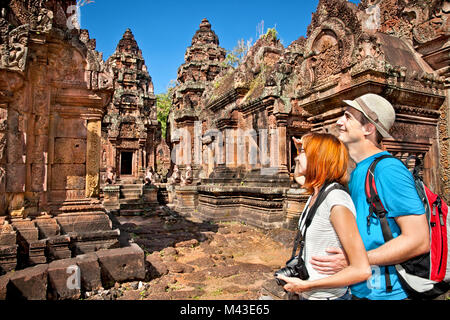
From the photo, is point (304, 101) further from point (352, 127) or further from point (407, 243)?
point (407, 243)

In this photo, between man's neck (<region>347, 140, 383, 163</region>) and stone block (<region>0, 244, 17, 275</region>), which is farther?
stone block (<region>0, 244, 17, 275</region>)

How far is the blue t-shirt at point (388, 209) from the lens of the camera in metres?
1.30

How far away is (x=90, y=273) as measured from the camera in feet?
11.9

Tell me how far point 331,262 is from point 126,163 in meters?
19.5

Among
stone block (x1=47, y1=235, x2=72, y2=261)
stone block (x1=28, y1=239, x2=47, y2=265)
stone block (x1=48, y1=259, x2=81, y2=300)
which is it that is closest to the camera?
stone block (x1=48, y1=259, x2=81, y2=300)

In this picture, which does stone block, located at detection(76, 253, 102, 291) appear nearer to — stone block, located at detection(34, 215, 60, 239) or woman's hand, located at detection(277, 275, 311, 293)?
stone block, located at detection(34, 215, 60, 239)

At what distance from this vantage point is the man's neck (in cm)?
161

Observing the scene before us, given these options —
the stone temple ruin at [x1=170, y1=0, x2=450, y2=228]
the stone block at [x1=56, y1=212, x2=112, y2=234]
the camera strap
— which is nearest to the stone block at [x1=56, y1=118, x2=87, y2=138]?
the stone block at [x1=56, y1=212, x2=112, y2=234]

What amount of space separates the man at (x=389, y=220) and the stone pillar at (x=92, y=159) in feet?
13.2

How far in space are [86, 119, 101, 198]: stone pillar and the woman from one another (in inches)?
154

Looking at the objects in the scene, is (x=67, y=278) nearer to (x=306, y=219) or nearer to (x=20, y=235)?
(x=20, y=235)

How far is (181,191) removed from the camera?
37.5 ft

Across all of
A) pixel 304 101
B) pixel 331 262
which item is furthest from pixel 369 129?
pixel 304 101
